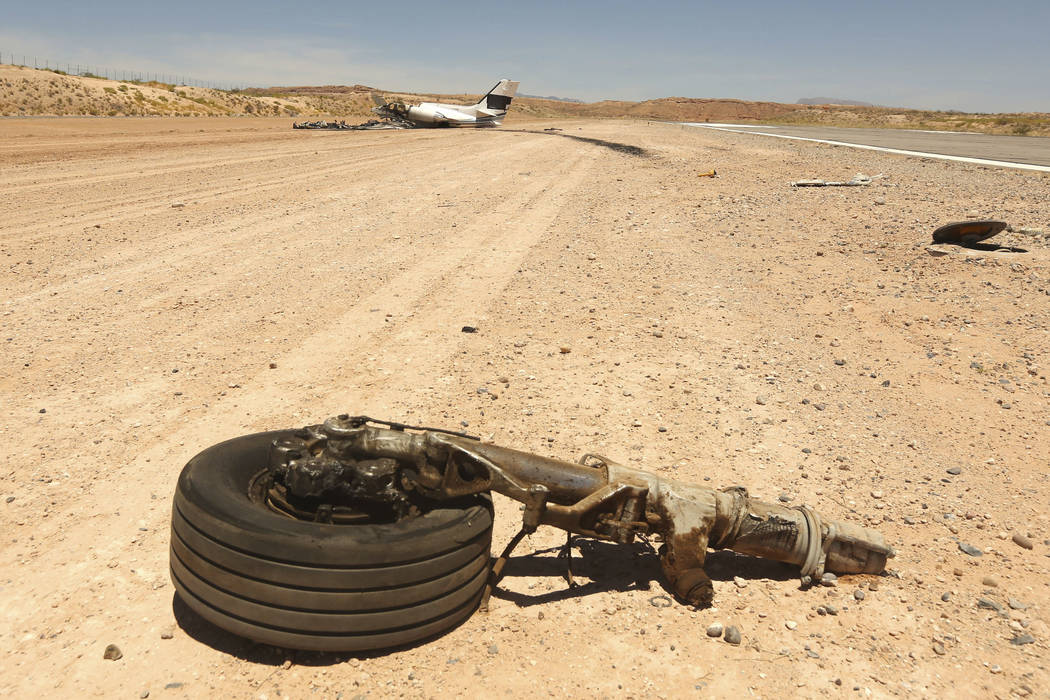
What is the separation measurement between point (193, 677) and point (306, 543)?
0.82 m

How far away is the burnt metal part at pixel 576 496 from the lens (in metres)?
3.08

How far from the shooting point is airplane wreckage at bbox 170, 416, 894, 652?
2695 mm

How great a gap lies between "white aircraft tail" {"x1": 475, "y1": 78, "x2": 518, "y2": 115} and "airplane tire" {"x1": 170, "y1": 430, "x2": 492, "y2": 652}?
4890cm

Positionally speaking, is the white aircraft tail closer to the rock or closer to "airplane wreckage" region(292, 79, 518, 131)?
"airplane wreckage" region(292, 79, 518, 131)

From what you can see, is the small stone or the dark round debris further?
the small stone

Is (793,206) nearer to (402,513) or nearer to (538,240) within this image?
(538,240)

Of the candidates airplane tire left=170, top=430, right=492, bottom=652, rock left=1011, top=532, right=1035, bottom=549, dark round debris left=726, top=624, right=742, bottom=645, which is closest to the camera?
airplane tire left=170, top=430, right=492, bottom=652

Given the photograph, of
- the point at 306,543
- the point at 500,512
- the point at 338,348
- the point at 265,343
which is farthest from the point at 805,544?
the point at 265,343

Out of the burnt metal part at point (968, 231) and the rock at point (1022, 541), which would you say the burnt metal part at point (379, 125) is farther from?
the rock at point (1022, 541)

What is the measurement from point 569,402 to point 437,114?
40.9 m

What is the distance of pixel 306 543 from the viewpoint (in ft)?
8.68

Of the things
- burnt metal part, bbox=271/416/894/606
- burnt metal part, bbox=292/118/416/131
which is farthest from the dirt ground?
burnt metal part, bbox=292/118/416/131

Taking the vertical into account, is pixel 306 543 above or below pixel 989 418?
above

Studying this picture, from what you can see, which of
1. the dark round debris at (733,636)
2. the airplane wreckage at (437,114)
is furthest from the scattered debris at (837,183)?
the airplane wreckage at (437,114)
